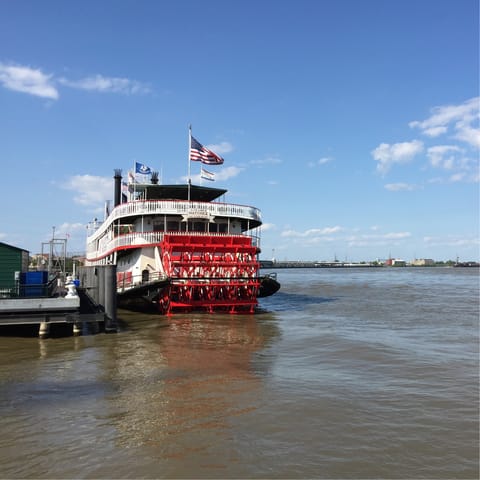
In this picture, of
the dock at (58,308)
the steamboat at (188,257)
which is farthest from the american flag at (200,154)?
the dock at (58,308)

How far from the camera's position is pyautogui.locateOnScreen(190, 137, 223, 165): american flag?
24859mm

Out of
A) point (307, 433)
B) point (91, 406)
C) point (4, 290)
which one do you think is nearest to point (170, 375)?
point (91, 406)

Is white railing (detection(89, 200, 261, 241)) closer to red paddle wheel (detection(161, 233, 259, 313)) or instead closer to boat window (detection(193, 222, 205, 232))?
red paddle wheel (detection(161, 233, 259, 313))

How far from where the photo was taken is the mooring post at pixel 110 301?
1542cm

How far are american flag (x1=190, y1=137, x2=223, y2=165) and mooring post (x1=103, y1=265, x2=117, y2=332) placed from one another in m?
10.5

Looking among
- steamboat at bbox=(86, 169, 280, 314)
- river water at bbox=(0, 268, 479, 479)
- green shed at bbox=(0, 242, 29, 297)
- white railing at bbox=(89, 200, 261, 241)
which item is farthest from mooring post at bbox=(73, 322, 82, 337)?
white railing at bbox=(89, 200, 261, 241)

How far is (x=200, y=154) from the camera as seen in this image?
25.0m

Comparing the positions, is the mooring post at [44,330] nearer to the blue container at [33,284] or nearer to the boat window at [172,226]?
the blue container at [33,284]

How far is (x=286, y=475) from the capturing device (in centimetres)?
548

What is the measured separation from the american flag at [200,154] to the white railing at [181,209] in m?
3.26

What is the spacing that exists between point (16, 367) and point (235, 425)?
20.0 ft

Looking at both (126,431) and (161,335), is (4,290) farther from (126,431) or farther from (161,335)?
(126,431)

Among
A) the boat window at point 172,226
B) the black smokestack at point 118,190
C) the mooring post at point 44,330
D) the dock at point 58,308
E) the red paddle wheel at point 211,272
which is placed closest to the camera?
the dock at point 58,308

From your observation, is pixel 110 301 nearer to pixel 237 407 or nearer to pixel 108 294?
pixel 108 294
